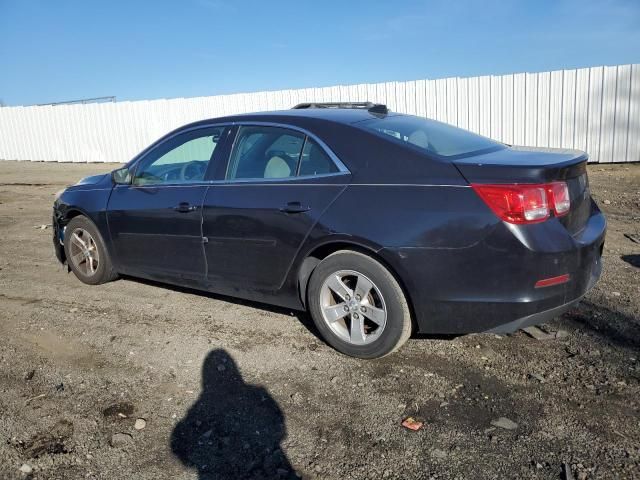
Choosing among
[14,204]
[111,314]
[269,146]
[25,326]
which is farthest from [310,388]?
[14,204]

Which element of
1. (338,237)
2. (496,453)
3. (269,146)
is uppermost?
(269,146)

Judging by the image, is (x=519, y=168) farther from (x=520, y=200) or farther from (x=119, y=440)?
(x=119, y=440)

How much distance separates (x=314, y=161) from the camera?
379 centimetres

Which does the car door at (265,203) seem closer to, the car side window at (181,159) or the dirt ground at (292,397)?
the car side window at (181,159)

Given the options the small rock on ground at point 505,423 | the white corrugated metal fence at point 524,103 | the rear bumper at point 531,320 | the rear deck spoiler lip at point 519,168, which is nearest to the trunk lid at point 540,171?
the rear deck spoiler lip at point 519,168

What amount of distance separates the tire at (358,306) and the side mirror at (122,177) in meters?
2.26

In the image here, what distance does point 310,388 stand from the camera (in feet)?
10.9

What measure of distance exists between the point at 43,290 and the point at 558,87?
1216cm

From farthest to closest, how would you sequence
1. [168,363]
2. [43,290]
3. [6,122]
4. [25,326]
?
[6,122], [43,290], [25,326], [168,363]

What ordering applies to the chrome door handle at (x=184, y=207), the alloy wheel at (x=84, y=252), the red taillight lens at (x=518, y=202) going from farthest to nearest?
the alloy wheel at (x=84, y=252) → the chrome door handle at (x=184, y=207) → the red taillight lens at (x=518, y=202)

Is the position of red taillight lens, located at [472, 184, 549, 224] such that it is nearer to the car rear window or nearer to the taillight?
the taillight

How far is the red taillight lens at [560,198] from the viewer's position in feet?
10.3

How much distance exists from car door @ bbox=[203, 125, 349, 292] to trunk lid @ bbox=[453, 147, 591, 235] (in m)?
0.85

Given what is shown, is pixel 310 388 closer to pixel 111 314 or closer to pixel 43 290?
pixel 111 314
